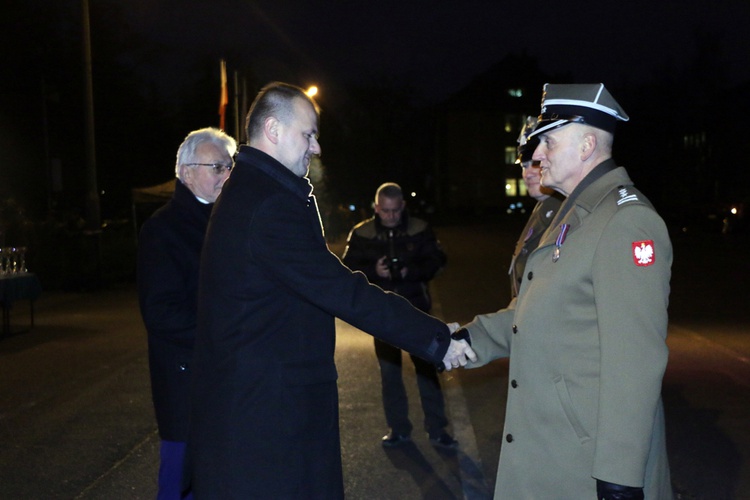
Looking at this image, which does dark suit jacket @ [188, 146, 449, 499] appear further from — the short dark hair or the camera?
the camera

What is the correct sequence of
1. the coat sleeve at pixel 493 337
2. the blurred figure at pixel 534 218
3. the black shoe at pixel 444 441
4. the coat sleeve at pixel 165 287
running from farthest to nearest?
1. the black shoe at pixel 444 441
2. the blurred figure at pixel 534 218
3. the coat sleeve at pixel 165 287
4. the coat sleeve at pixel 493 337

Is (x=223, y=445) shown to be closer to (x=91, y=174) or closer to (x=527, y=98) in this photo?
(x=91, y=174)

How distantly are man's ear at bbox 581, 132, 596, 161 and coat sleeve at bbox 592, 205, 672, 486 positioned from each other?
409 mm

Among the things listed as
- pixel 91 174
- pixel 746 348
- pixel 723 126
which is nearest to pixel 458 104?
pixel 723 126

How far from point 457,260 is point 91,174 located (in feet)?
40.2

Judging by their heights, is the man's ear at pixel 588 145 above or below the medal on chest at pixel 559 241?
above

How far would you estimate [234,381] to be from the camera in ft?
9.25

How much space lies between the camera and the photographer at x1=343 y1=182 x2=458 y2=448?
6.55m

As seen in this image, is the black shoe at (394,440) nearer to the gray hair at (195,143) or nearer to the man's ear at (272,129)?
the gray hair at (195,143)

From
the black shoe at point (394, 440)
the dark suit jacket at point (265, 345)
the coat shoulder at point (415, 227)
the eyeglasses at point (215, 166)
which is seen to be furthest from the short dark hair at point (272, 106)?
the black shoe at point (394, 440)

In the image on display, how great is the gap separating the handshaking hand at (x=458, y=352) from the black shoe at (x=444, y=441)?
125 inches

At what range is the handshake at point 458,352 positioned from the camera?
3.33 metres

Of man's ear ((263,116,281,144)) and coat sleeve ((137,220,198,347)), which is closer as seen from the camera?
man's ear ((263,116,281,144))

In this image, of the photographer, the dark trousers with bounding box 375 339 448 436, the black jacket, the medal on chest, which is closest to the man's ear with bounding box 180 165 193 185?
the medal on chest
